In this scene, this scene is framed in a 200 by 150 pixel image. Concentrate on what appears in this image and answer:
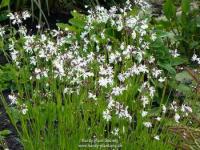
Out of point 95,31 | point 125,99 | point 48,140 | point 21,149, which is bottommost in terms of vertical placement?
point 21,149

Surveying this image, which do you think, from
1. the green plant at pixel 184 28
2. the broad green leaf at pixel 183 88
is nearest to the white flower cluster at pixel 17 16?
the broad green leaf at pixel 183 88

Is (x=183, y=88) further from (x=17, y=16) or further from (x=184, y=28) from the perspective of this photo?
(x=17, y=16)

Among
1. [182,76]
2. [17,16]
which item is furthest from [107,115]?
[182,76]

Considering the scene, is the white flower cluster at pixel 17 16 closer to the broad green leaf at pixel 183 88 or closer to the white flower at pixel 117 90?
the white flower at pixel 117 90

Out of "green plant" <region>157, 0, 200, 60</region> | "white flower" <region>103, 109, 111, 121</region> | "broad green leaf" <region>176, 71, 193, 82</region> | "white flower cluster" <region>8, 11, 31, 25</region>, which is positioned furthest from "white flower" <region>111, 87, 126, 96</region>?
"green plant" <region>157, 0, 200, 60</region>

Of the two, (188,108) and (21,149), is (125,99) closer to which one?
(188,108)

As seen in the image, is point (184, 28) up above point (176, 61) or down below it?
above

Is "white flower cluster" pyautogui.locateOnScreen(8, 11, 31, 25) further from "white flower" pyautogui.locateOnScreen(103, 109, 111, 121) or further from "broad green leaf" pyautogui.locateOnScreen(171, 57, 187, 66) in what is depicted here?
"broad green leaf" pyautogui.locateOnScreen(171, 57, 187, 66)

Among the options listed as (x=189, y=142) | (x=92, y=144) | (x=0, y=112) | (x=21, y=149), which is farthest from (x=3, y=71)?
(x=189, y=142)

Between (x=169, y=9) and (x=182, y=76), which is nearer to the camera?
(x=182, y=76)

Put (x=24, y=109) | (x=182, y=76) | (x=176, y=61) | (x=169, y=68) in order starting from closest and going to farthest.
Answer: (x=24, y=109)
(x=169, y=68)
(x=176, y=61)
(x=182, y=76)

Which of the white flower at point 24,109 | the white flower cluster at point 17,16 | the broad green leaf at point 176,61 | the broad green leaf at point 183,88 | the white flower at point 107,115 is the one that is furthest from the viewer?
the broad green leaf at point 176,61
